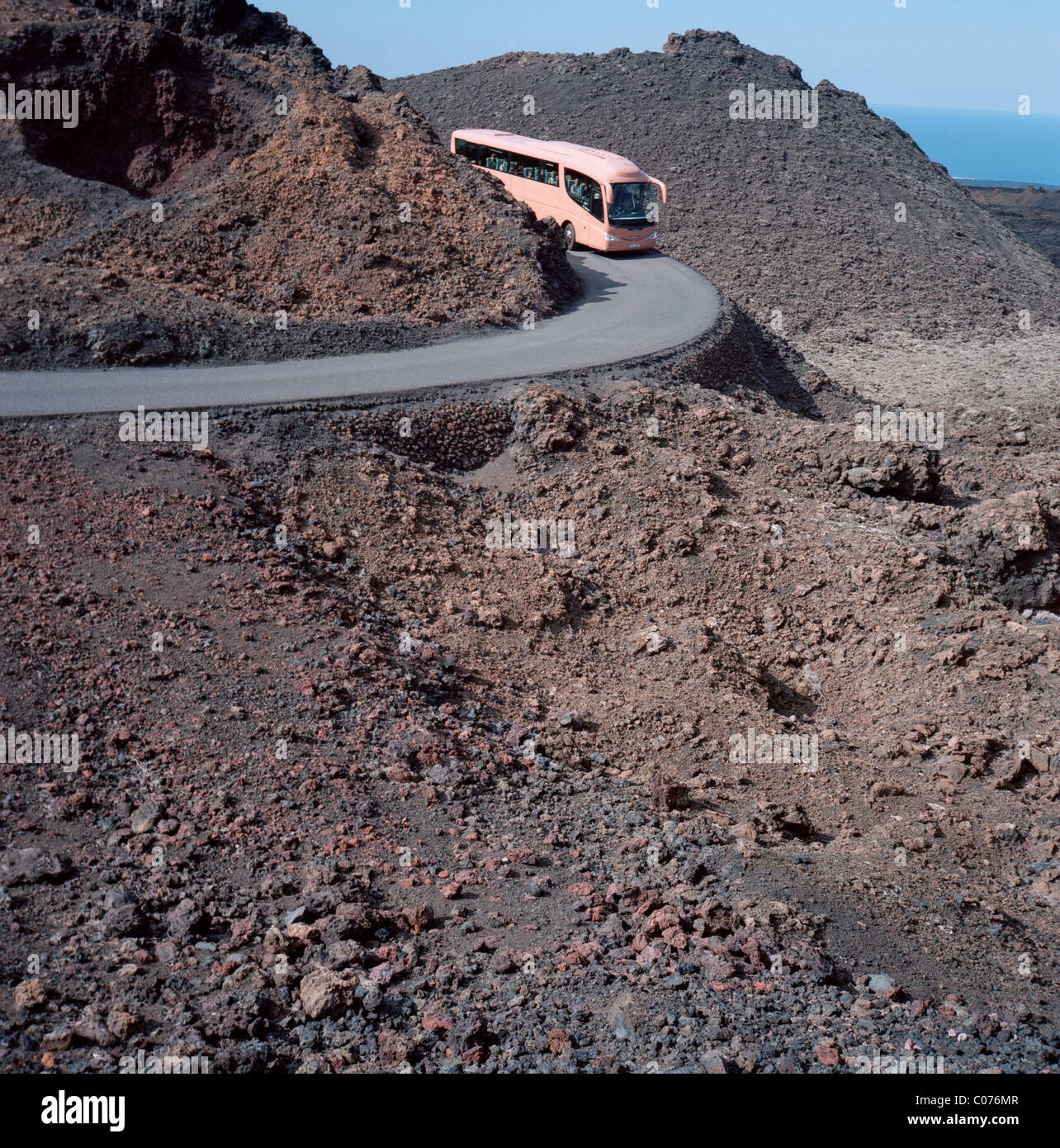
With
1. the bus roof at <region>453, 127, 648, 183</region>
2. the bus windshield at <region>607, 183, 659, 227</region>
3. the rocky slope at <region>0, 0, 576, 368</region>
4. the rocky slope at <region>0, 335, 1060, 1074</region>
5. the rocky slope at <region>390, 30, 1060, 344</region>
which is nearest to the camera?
the rocky slope at <region>0, 335, 1060, 1074</region>

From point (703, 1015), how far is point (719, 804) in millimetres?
3963

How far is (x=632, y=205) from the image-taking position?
27.2m

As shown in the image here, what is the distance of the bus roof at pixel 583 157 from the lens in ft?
86.3

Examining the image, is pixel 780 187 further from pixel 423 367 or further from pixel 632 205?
pixel 423 367

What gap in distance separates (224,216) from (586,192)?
35.5 ft

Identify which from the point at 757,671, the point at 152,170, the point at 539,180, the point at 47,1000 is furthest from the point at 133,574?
the point at 539,180

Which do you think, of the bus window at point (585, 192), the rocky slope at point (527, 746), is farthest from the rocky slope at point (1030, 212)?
the rocky slope at point (527, 746)

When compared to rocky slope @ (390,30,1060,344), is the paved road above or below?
below

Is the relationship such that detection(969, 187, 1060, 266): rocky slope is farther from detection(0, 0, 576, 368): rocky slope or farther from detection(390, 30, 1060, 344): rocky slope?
detection(0, 0, 576, 368): rocky slope

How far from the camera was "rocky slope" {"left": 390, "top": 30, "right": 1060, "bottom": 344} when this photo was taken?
32406 mm

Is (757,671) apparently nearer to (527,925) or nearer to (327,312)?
(527,925)

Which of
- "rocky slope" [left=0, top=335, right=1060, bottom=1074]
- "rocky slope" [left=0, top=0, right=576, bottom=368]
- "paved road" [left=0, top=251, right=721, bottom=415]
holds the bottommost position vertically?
"rocky slope" [left=0, top=335, right=1060, bottom=1074]

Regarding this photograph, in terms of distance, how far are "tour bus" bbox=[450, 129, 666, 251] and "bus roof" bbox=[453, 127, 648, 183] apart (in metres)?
0.02

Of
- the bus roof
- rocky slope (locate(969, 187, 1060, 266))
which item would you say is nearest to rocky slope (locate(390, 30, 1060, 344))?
the bus roof
